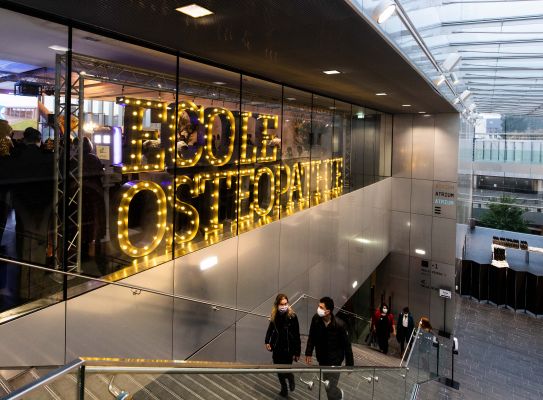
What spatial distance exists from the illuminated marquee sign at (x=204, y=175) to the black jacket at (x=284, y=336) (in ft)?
6.38

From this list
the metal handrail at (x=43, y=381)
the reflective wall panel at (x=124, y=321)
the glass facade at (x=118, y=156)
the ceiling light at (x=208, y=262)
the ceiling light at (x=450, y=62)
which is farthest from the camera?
the ceiling light at (x=450, y=62)

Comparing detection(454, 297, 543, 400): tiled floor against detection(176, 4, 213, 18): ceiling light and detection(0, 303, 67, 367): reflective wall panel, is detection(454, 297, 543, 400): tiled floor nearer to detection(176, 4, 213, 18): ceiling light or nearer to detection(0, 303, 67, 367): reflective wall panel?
detection(0, 303, 67, 367): reflective wall panel

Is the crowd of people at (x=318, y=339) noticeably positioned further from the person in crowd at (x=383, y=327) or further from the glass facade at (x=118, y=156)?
the person in crowd at (x=383, y=327)

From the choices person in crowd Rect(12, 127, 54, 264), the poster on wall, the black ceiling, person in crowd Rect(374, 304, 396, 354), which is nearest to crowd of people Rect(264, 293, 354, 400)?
person in crowd Rect(12, 127, 54, 264)

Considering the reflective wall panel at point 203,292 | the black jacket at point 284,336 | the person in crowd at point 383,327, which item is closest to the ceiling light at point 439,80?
the reflective wall panel at point 203,292

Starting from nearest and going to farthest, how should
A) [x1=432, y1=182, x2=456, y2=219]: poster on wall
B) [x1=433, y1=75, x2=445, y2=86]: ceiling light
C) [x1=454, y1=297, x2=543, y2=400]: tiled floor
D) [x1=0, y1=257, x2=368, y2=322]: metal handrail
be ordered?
1. [x1=0, y1=257, x2=368, y2=322]: metal handrail
2. [x1=433, y1=75, x2=445, y2=86]: ceiling light
3. [x1=454, y1=297, x2=543, y2=400]: tiled floor
4. [x1=432, y1=182, x2=456, y2=219]: poster on wall

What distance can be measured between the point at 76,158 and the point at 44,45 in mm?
1396

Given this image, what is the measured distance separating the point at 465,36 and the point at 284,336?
7.62 metres

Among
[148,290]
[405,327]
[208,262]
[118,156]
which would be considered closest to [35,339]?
[148,290]

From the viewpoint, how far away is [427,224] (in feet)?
52.0

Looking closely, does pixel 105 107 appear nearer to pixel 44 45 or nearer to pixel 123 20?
pixel 44 45

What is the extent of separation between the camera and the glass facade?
15.5ft

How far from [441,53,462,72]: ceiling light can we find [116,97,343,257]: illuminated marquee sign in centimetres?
413

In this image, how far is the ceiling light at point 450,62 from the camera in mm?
9203
